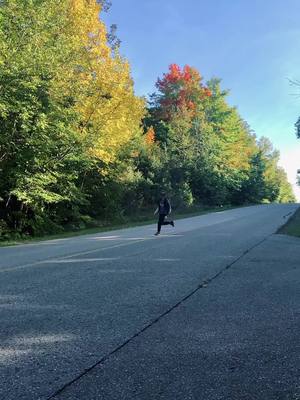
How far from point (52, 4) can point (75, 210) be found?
10.4m

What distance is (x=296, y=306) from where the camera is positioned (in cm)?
653

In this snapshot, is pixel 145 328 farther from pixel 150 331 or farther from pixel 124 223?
pixel 124 223

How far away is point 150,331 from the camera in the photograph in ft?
17.1

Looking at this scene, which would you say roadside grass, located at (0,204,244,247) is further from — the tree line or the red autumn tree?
the red autumn tree

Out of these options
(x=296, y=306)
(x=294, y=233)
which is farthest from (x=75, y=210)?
(x=296, y=306)

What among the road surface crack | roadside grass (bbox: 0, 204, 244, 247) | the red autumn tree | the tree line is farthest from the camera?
the red autumn tree

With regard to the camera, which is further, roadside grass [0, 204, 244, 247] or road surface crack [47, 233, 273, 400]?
roadside grass [0, 204, 244, 247]

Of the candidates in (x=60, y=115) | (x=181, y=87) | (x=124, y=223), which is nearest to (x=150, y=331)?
(x=60, y=115)

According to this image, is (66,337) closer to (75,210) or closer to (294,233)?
(294,233)

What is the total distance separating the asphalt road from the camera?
3.76 metres

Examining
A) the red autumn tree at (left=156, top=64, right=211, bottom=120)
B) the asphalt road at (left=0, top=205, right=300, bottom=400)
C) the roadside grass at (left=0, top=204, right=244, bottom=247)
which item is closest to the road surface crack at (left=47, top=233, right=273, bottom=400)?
the asphalt road at (left=0, top=205, right=300, bottom=400)

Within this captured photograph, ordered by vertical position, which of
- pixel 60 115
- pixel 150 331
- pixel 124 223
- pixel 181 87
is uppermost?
pixel 181 87

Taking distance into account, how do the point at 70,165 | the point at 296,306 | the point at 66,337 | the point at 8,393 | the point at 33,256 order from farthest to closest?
1. the point at 70,165
2. the point at 33,256
3. the point at 296,306
4. the point at 66,337
5. the point at 8,393

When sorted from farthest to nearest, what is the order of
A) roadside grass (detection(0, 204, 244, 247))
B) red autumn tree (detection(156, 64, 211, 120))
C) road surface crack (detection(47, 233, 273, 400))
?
red autumn tree (detection(156, 64, 211, 120)) < roadside grass (detection(0, 204, 244, 247)) < road surface crack (detection(47, 233, 273, 400))
